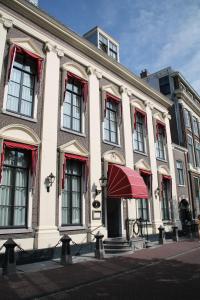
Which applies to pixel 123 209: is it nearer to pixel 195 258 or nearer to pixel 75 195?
pixel 75 195

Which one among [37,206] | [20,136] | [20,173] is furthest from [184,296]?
[20,136]

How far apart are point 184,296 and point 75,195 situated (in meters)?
7.32

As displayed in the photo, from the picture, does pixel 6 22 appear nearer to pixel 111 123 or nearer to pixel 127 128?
pixel 111 123

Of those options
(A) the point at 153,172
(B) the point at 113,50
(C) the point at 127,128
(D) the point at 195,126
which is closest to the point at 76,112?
(C) the point at 127,128

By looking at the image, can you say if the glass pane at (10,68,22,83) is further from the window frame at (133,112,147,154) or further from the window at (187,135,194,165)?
the window at (187,135,194,165)

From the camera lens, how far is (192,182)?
79.6 feet

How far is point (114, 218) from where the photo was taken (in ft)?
49.0

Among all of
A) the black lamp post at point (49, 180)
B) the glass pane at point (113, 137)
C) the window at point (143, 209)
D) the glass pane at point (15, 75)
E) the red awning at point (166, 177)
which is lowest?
the window at point (143, 209)

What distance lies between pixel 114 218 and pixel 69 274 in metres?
7.23

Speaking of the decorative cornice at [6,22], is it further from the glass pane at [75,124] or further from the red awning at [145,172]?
the red awning at [145,172]

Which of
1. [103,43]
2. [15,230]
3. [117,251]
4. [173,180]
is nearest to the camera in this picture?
[15,230]

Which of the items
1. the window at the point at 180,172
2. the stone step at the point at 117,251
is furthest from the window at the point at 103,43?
the stone step at the point at 117,251

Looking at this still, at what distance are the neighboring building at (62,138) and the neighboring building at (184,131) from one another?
20.9ft

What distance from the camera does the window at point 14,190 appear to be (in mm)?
9719
